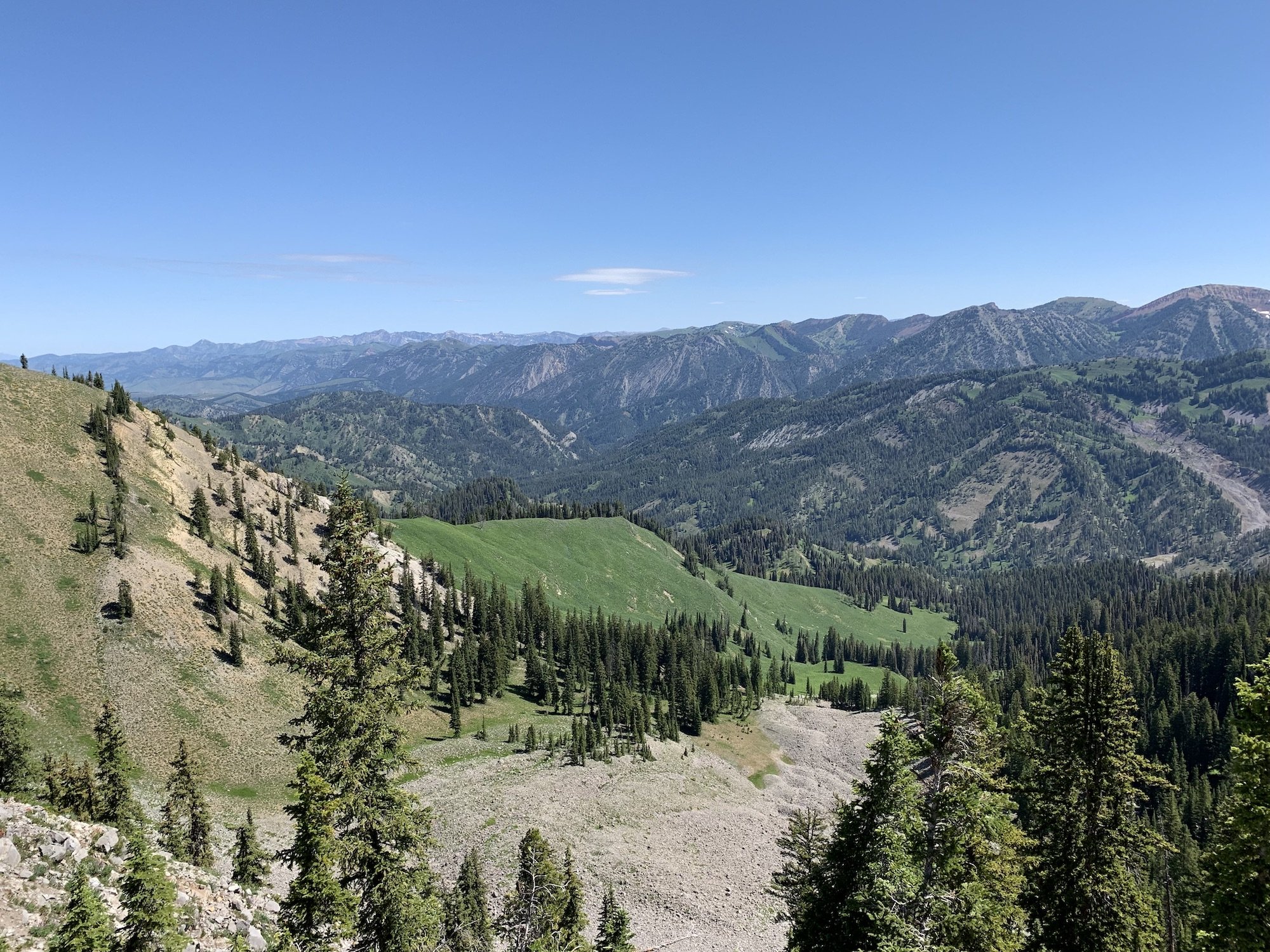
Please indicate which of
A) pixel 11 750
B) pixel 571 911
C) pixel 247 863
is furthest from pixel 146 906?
pixel 11 750

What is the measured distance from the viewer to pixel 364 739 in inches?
821

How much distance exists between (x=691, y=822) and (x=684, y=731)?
44387mm

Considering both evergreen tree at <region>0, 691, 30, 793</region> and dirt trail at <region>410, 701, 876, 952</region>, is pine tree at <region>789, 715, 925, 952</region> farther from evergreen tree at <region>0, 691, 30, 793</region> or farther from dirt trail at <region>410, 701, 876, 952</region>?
evergreen tree at <region>0, 691, 30, 793</region>

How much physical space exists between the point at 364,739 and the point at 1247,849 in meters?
26.9

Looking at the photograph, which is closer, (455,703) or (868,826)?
(868,826)

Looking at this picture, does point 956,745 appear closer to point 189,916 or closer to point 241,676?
point 189,916

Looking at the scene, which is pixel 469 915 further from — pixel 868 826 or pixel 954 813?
pixel 954 813

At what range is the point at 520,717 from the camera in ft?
410

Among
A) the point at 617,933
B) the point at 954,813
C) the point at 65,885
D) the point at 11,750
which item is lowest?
the point at 617,933

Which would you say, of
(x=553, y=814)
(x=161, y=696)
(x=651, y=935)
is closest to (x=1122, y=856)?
(x=651, y=935)

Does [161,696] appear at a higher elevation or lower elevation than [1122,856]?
lower

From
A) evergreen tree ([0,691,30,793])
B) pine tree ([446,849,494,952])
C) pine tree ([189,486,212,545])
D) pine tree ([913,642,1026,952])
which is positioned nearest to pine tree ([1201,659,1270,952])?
pine tree ([913,642,1026,952])

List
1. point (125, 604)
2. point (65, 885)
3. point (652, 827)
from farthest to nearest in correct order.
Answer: point (125, 604) < point (652, 827) < point (65, 885)

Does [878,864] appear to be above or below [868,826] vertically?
below
